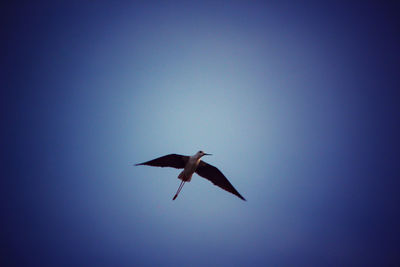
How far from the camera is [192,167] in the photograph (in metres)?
8.23

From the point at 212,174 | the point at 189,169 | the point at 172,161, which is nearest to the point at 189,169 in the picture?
the point at 189,169

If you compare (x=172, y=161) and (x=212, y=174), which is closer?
(x=172, y=161)

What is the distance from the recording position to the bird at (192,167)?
8.10 m

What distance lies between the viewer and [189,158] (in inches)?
340

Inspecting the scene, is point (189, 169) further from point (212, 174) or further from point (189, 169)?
point (212, 174)

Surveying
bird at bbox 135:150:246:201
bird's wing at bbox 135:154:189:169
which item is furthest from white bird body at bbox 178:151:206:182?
bird's wing at bbox 135:154:189:169

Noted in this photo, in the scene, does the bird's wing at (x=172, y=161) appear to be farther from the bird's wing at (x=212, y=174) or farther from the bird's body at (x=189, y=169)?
the bird's wing at (x=212, y=174)

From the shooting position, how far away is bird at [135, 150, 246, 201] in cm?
810

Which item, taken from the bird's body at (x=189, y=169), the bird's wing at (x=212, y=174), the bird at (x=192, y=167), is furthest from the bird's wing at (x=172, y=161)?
the bird's wing at (x=212, y=174)

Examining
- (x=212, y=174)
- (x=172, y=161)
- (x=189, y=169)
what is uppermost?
(x=212, y=174)

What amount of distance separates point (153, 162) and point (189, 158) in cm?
163

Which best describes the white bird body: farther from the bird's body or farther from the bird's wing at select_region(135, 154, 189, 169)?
the bird's wing at select_region(135, 154, 189, 169)

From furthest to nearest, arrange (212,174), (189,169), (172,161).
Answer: (212,174) < (172,161) < (189,169)

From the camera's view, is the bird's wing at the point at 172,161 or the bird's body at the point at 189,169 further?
the bird's wing at the point at 172,161
